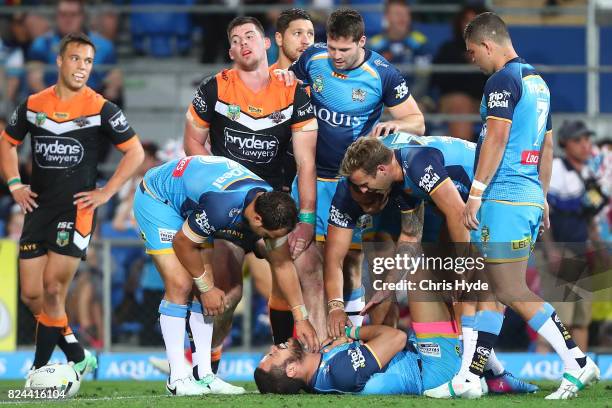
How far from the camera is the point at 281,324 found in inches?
386

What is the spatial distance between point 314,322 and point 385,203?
1.30m

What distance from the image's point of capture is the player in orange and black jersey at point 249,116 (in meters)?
9.56

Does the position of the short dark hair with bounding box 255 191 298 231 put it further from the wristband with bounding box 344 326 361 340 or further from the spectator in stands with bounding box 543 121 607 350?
the spectator in stands with bounding box 543 121 607 350

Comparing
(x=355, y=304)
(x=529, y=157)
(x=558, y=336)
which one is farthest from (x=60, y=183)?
(x=558, y=336)

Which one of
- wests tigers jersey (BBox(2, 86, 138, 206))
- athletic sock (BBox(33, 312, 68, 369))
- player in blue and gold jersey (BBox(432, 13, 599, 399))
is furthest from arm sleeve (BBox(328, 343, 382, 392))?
wests tigers jersey (BBox(2, 86, 138, 206))

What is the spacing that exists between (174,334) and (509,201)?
271 cm

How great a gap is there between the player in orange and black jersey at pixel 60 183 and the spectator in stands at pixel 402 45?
537 cm

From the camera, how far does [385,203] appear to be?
8.81 metres

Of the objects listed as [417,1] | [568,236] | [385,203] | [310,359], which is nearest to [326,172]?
[385,203]

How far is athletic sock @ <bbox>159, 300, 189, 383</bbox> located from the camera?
29.2 feet

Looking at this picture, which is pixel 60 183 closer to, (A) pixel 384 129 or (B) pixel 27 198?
(B) pixel 27 198

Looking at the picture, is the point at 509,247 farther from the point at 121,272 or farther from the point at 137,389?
the point at 121,272

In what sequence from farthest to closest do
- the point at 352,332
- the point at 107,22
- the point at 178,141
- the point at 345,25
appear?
the point at 107,22 < the point at 178,141 < the point at 345,25 < the point at 352,332

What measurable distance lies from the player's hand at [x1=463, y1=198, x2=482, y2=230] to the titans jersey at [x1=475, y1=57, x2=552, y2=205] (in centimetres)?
27
